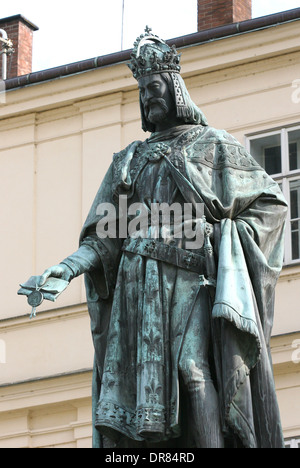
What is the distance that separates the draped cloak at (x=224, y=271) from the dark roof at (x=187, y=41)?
1400 centimetres

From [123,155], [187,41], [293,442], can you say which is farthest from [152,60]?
[187,41]

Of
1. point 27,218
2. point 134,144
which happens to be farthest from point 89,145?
point 134,144

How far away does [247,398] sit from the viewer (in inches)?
384

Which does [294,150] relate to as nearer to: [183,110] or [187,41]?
[187,41]

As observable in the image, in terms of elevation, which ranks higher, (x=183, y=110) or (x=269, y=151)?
(x=269, y=151)

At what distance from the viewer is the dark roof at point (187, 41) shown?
2455cm

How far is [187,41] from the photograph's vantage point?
25000 millimetres

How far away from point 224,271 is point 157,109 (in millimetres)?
1264

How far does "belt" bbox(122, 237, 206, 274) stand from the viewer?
1014 centimetres

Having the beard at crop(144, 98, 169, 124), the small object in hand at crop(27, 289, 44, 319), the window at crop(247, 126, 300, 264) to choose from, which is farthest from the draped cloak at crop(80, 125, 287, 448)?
the window at crop(247, 126, 300, 264)

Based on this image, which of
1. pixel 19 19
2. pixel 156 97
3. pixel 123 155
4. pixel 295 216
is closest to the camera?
pixel 156 97

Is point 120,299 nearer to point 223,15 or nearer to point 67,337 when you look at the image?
point 67,337

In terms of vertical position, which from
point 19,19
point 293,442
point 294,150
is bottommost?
point 293,442

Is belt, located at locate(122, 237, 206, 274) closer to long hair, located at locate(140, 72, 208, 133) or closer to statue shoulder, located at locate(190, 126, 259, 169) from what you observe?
statue shoulder, located at locate(190, 126, 259, 169)
